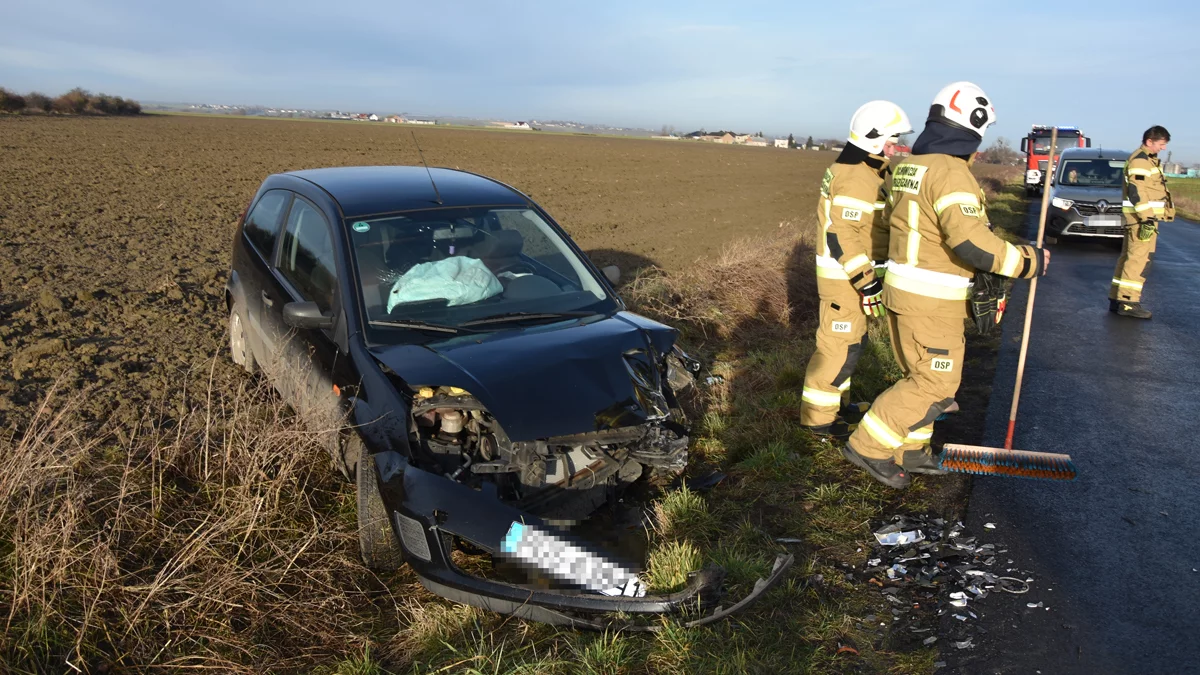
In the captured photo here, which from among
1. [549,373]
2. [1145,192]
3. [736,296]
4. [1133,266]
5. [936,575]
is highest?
[1145,192]

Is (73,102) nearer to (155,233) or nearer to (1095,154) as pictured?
(155,233)

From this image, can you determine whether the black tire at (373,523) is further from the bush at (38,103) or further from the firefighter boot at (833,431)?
the bush at (38,103)

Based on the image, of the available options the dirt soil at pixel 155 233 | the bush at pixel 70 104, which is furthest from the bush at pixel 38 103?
the dirt soil at pixel 155 233

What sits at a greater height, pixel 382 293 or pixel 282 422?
pixel 382 293

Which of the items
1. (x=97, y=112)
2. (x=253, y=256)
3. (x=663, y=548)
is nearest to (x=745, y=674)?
(x=663, y=548)

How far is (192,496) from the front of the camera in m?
3.69

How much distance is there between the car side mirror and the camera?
3988mm

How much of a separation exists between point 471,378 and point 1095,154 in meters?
16.6

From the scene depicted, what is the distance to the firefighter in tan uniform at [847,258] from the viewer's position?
16.3 feet

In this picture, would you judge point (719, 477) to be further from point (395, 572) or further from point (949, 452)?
point (395, 572)

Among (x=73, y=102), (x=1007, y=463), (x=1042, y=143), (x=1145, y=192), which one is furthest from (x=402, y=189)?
→ (x=73, y=102)

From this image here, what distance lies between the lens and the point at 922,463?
466 cm

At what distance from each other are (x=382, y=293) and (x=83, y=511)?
1.62 m

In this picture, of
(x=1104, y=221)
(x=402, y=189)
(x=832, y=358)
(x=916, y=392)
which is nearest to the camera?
(x=916, y=392)
